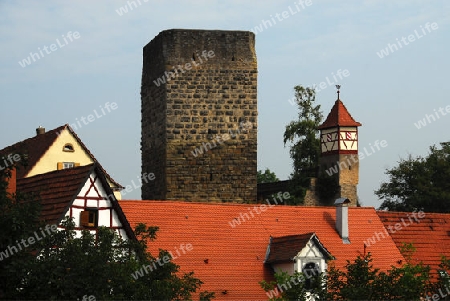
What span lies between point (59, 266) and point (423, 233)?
16177 mm

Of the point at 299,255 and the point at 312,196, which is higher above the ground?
the point at 312,196

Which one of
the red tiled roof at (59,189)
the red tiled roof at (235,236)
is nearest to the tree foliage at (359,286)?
the red tiled roof at (59,189)

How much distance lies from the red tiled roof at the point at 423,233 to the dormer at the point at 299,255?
12.8ft

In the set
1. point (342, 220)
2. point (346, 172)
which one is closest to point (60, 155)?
point (342, 220)

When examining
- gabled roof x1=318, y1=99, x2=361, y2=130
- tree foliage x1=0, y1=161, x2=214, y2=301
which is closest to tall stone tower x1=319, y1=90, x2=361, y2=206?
gabled roof x1=318, y1=99, x2=361, y2=130

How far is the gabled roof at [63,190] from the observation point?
22.8m

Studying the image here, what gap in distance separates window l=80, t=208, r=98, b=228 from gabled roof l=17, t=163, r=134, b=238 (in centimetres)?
41

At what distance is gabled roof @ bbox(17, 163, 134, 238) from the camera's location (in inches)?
896

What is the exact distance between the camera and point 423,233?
104 ft

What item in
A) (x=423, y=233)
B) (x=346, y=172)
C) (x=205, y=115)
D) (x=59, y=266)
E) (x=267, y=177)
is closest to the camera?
(x=59, y=266)

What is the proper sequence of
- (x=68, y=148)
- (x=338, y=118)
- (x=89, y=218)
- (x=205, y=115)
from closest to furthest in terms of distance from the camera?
(x=89, y=218) < (x=205, y=115) < (x=68, y=148) < (x=338, y=118)

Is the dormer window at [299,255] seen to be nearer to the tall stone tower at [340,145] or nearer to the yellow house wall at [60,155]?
the yellow house wall at [60,155]

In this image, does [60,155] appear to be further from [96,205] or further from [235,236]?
[96,205]

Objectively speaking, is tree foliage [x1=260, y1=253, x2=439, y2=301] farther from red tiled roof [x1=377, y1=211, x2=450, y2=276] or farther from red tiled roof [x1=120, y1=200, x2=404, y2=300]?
red tiled roof [x1=377, y1=211, x2=450, y2=276]
